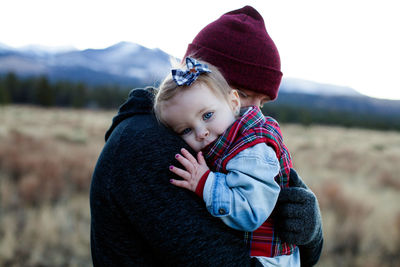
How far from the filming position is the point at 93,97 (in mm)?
53531

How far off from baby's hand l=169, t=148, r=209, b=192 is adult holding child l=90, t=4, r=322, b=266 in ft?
0.09

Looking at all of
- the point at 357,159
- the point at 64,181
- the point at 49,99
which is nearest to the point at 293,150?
the point at 357,159

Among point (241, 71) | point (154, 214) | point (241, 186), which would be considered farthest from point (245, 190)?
point (241, 71)

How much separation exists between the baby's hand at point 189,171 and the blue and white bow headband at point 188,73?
0.38 meters

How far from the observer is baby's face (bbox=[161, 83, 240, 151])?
5.10 ft

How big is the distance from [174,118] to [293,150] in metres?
12.2

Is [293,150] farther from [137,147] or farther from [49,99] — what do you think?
[49,99]

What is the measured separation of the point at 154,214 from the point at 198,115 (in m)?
0.61

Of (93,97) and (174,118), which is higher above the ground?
(174,118)

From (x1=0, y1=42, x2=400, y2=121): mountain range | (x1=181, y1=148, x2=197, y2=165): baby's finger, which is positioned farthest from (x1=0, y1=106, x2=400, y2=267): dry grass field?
(x1=0, y1=42, x2=400, y2=121): mountain range

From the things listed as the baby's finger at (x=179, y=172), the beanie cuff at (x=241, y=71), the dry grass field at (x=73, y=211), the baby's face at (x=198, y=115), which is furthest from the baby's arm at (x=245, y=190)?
the dry grass field at (x=73, y=211)

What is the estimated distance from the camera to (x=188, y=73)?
154 centimetres

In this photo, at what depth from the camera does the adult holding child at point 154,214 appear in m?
1.14

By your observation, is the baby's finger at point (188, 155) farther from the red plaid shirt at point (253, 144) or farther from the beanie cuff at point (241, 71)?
the beanie cuff at point (241, 71)
